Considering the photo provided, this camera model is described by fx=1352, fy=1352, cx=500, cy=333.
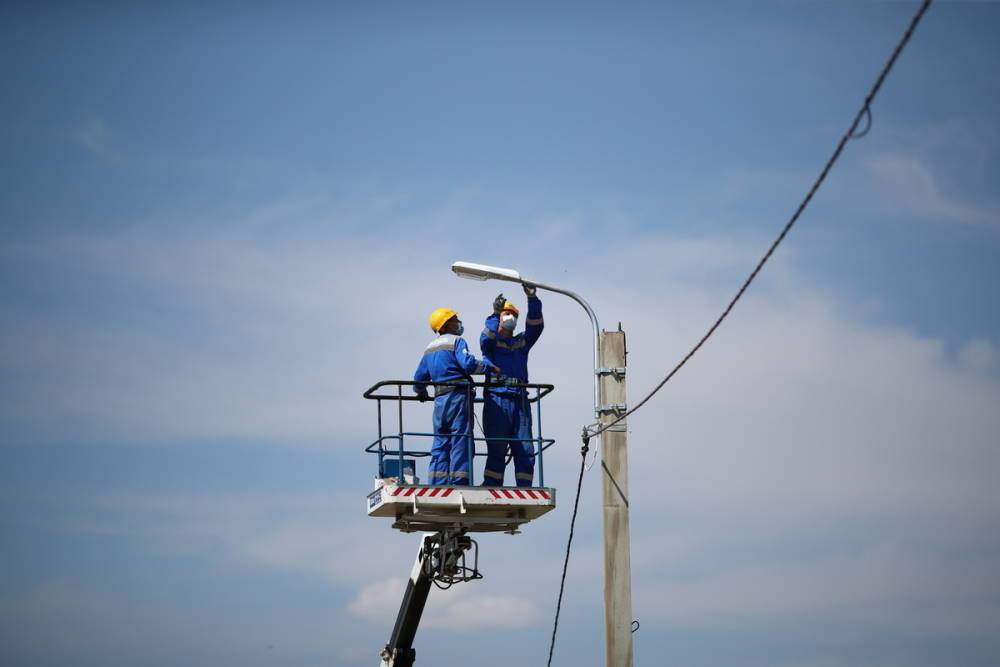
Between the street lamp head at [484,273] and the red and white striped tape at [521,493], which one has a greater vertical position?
the street lamp head at [484,273]

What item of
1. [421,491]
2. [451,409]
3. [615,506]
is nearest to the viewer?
[615,506]

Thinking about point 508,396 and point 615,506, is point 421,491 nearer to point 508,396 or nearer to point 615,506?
point 508,396

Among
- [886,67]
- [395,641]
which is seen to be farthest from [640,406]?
[395,641]

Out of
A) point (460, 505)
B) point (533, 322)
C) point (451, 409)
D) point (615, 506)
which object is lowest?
point (615, 506)

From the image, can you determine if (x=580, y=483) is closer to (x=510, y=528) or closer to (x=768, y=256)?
(x=510, y=528)

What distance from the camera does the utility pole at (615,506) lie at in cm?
1466

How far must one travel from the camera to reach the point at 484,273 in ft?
53.6

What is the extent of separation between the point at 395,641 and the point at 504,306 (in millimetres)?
6201

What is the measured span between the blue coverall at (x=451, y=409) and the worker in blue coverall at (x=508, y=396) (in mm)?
389

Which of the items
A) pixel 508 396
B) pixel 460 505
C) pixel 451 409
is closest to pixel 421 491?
Answer: pixel 460 505


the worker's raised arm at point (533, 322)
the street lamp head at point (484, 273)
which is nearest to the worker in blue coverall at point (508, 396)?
the worker's raised arm at point (533, 322)

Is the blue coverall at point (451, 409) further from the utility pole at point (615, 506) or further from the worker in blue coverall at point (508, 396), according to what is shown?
the utility pole at point (615, 506)

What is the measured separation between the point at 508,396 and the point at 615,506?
12.9 ft

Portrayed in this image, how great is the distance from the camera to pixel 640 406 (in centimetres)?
1538
